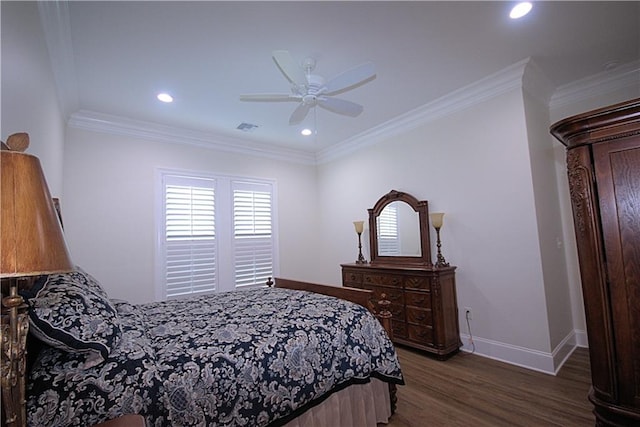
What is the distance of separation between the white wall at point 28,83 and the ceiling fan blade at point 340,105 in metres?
1.85

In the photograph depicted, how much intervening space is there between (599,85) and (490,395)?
323 centimetres

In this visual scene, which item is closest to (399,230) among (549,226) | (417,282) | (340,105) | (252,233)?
(417,282)

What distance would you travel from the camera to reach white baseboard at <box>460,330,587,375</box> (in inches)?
109

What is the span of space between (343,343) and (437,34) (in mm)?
2411

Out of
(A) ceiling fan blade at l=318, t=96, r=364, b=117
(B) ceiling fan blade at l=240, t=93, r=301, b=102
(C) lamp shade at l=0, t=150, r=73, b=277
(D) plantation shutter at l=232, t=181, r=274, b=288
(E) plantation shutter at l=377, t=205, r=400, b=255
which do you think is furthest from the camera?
(D) plantation shutter at l=232, t=181, r=274, b=288

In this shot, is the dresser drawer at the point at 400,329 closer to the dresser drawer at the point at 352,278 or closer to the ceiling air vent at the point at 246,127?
the dresser drawer at the point at 352,278

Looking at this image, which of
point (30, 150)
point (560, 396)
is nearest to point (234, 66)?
point (30, 150)

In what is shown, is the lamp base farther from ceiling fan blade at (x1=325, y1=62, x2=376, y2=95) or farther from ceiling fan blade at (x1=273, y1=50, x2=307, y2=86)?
ceiling fan blade at (x1=325, y1=62, x2=376, y2=95)

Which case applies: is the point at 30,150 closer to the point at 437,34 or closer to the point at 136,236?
the point at 136,236

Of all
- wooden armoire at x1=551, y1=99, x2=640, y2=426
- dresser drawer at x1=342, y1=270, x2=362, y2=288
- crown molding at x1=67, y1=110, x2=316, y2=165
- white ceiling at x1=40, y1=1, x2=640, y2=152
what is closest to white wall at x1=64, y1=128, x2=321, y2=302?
crown molding at x1=67, y1=110, x2=316, y2=165

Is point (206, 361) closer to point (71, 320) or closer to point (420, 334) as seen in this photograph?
point (71, 320)

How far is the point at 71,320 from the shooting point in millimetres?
1190

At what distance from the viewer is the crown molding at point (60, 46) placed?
196cm

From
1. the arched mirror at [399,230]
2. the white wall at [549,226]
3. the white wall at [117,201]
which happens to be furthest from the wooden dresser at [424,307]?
the white wall at [117,201]
